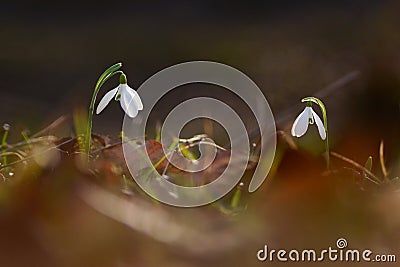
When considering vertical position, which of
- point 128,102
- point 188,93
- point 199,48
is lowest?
point 128,102

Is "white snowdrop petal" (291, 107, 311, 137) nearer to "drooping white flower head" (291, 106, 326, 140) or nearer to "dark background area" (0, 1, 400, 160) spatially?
"drooping white flower head" (291, 106, 326, 140)

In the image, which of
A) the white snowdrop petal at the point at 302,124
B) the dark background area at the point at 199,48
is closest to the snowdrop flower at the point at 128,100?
the white snowdrop petal at the point at 302,124

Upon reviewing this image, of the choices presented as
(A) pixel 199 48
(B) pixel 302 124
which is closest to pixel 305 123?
(B) pixel 302 124

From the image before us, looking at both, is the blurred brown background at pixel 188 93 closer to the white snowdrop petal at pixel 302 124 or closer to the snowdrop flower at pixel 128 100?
the white snowdrop petal at pixel 302 124

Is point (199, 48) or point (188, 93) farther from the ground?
point (199, 48)

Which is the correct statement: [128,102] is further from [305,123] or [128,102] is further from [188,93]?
[188,93]

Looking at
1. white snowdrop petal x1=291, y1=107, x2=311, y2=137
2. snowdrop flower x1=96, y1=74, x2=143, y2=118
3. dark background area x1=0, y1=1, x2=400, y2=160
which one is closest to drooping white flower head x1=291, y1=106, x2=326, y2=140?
white snowdrop petal x1=291, y1=107, x2=311, y2=137

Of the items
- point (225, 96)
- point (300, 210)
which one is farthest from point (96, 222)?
point (225, 96)

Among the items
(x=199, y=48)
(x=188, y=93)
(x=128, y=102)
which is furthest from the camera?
(x=199, y=48)

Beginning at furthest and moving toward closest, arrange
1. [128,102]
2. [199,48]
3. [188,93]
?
[199,48]
[188,93]
[128,102]
